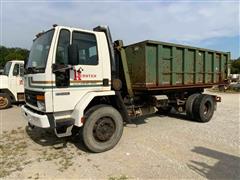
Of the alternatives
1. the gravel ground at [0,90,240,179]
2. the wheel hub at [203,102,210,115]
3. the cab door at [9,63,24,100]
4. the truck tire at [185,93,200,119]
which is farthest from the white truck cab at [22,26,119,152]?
the cab door at [9,63,24,100]

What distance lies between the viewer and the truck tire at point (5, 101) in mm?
11102

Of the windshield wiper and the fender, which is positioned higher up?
the windshield wiper

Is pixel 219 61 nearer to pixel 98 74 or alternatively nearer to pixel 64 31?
pixel 98 74

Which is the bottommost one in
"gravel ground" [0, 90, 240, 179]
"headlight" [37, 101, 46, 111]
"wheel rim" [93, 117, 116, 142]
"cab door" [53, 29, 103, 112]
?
"gravel ground" [0, 90, 240, 179]

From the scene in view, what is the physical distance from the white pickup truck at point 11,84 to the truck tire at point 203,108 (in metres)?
8.15

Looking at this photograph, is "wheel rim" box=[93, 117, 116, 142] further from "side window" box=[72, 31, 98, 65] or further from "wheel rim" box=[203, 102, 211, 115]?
"wheel rim" box=[203, 102, 211, 115]

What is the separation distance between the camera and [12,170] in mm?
4102

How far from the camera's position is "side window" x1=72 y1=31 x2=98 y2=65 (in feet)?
16.0

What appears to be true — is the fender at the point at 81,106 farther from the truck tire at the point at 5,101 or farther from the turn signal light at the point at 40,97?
the truck tire at the point at 5,101

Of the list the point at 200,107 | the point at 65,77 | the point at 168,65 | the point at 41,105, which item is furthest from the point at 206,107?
the point at 41,105

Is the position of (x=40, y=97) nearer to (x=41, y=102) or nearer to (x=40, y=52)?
(x=41, y=102)

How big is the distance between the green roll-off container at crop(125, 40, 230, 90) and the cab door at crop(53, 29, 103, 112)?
145 cm

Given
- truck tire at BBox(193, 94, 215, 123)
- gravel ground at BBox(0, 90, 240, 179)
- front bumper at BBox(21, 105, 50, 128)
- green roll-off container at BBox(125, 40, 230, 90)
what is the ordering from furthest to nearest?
truck tire at BBox(193, 94, 215, 123)
green roll-off container at BBox(125, 40, 230, 90)
front bumper at BBox(21, 105, 50, 128)
gravel ground at BBox(0, 90, 240, 179)

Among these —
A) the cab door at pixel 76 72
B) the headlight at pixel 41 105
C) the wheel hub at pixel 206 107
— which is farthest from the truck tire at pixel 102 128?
the wheel hub at pixel 206 107
